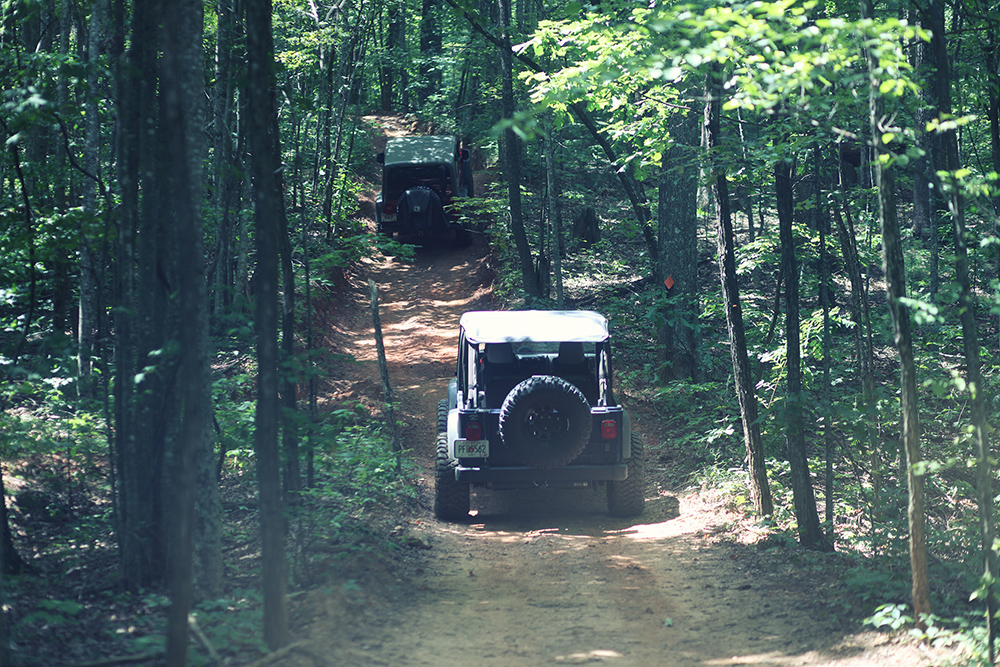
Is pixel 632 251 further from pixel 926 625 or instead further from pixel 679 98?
pixel 926 625

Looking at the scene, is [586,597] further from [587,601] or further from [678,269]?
[678,269]

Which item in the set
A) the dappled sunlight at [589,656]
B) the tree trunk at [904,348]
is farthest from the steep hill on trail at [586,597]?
the tree trunk at [904,348]

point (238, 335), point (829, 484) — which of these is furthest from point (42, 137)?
point (829, 484)

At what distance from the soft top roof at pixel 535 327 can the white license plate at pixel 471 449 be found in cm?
114

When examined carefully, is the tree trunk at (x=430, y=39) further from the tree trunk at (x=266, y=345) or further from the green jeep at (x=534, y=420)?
the tree trunk at (x=266, y=345)

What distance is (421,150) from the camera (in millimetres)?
19625

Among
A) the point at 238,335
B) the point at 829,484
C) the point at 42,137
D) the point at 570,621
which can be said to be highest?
the point at 42,137

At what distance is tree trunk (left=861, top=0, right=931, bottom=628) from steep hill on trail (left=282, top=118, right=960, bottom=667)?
52cm

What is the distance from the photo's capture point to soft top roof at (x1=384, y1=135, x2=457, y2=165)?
19250 millimetres

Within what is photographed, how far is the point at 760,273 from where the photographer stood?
17.8 m

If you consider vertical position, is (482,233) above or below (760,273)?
above

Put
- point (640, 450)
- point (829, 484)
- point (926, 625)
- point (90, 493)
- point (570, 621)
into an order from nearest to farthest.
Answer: point (926, 625) < point (570, 621) < point (829, 484) < point (90, 493) < point (640, 450)

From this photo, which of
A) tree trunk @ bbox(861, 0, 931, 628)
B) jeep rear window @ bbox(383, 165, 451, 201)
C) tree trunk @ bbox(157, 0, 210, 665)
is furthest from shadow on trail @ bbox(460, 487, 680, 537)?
jeep rear window @ bbox(383, 165, 451, 201)

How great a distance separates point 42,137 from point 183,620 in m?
10.9
